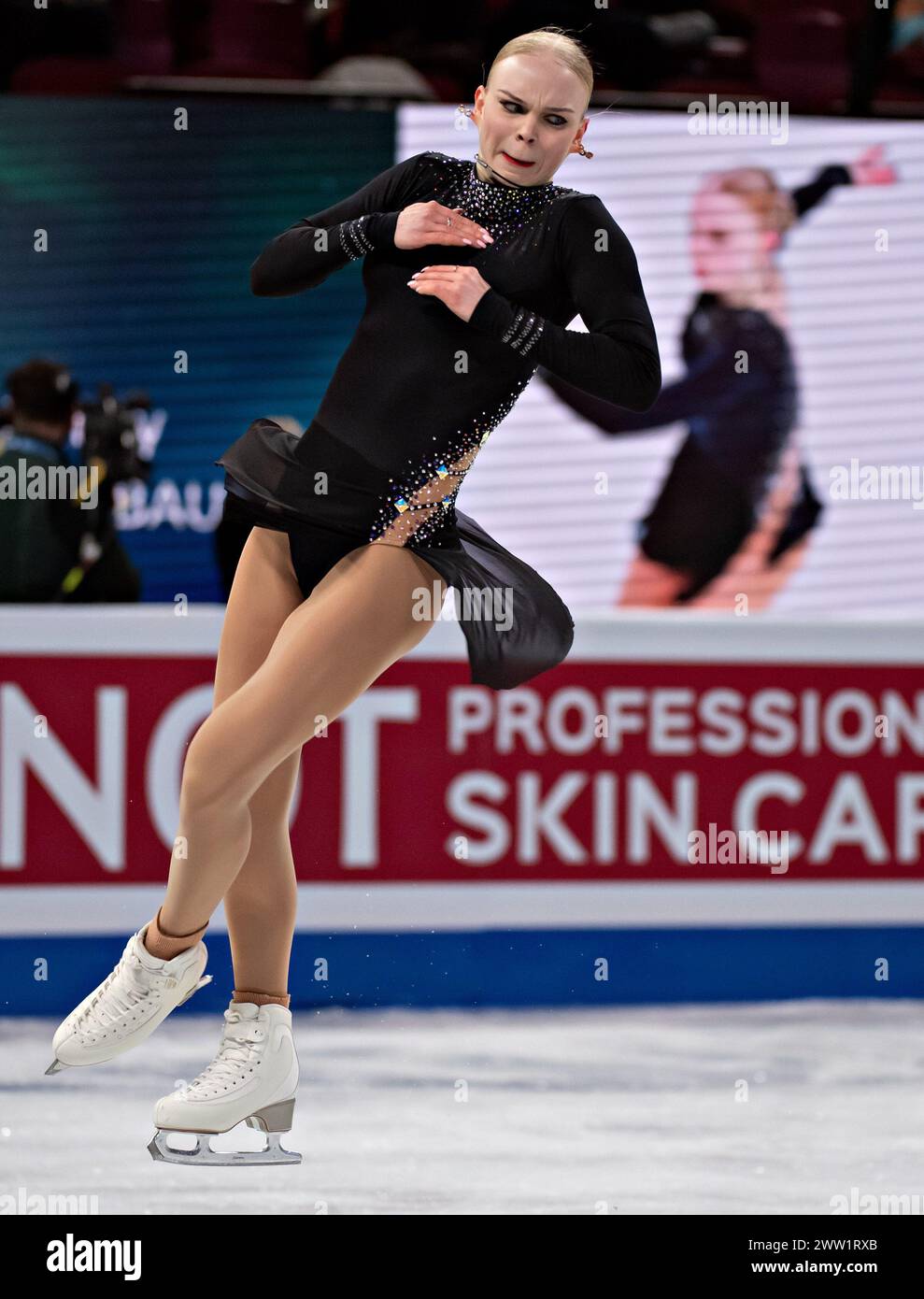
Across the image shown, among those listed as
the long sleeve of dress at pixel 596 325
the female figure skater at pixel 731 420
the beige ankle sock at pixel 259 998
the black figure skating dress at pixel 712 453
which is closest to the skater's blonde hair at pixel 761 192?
the female figure skater at pixel 731 420

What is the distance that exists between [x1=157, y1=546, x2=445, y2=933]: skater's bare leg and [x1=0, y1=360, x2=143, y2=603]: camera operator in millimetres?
2462

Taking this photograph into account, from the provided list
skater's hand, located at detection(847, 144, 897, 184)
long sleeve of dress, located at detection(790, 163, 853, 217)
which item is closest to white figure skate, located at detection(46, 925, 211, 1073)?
long sleeve of dress, located at detection(790, 163, 853, 217)

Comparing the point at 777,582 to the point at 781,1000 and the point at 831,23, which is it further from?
the point at 831,23

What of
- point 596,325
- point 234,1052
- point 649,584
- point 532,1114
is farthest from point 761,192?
point 234,1052

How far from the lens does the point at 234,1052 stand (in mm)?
2639

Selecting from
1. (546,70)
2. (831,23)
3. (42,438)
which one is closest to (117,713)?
(42,438)

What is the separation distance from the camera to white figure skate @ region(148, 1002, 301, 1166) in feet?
8.49

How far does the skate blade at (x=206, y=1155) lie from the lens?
2604 mm

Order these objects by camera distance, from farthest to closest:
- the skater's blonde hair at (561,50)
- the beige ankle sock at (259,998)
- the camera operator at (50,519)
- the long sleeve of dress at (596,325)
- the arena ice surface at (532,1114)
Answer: the camera operator at (50,519), the arena ice surface at (532,1114), the beige ankle sock at (259,998), the skater's blonde hair at (561,50), the long sleeve of dress at (596,325)

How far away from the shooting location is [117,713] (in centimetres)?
466

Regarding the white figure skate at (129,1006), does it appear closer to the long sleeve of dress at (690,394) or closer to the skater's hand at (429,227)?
the skater's hand at (429,227)

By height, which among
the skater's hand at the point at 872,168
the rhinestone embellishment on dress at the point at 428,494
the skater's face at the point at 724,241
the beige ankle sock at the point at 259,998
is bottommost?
the beige ankle sock at the point at 259,998

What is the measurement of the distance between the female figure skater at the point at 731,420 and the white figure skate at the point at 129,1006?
11.8ft

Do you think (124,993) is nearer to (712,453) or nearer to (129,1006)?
(129,1006)
